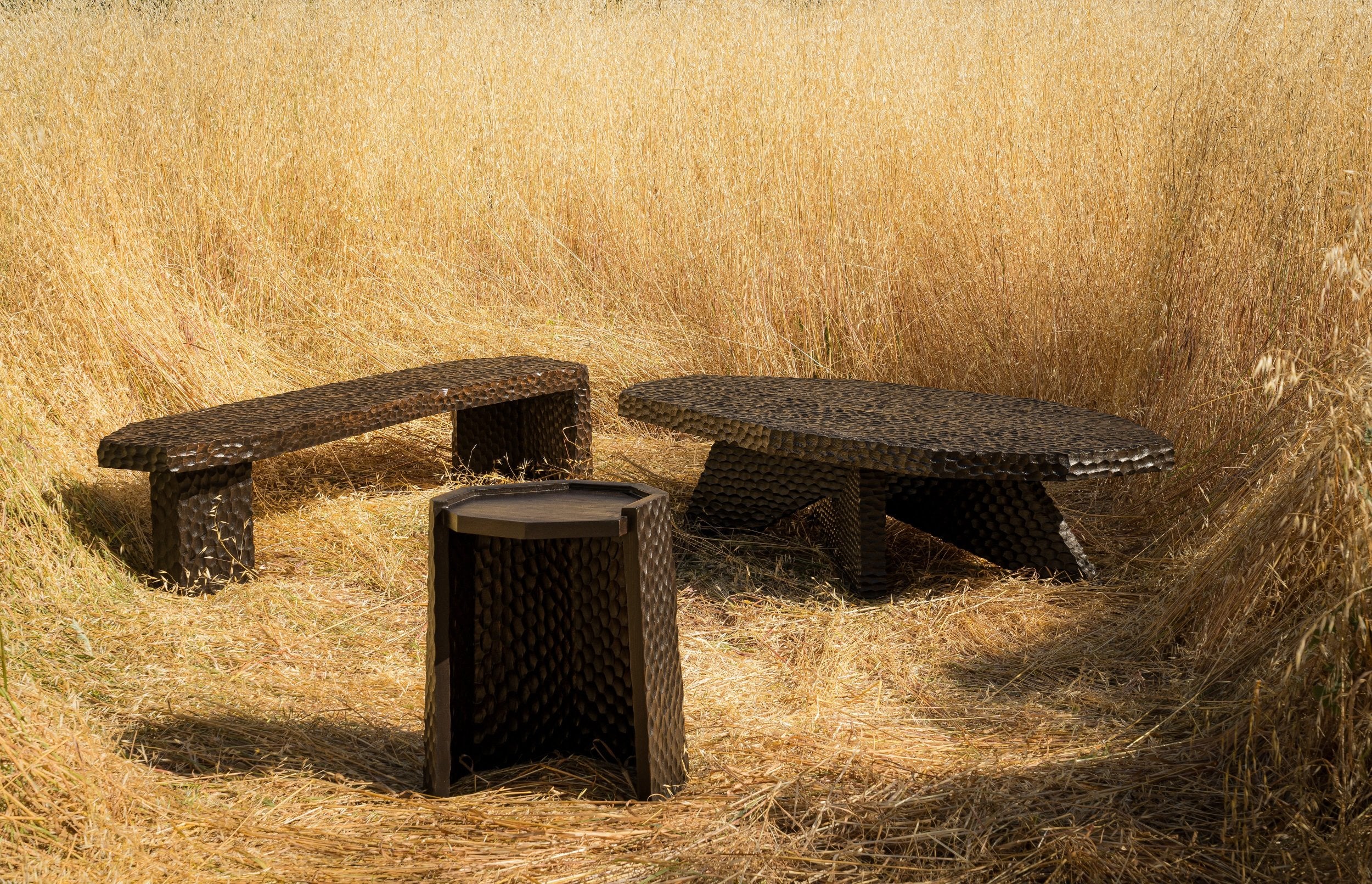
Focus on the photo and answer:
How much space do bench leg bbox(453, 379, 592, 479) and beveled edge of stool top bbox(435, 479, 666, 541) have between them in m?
1.49

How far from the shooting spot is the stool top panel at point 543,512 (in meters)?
1.88

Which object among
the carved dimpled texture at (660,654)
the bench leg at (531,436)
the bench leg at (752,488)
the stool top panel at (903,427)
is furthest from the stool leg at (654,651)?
the bench leg at (531,436)

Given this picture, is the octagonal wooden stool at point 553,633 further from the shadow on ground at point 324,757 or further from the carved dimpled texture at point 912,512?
the carved dimpled texture at point 912,512

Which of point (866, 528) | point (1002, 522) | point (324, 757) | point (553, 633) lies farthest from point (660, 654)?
point (1002, 522)

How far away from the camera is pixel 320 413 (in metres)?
3.03

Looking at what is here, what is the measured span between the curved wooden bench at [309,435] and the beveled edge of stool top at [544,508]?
1015 mm

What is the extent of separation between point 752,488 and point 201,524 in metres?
1.33

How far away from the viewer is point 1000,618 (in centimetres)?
280

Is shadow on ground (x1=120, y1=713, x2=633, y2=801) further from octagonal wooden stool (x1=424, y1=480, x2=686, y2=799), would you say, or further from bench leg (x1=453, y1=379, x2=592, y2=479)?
bench leg (x1=453, y1=379, x2=592, y2=479)

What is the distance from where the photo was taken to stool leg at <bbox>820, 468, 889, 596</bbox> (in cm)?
289

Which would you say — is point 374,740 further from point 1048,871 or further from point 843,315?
point 843,315

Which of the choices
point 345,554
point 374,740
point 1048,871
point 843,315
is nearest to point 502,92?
point 843,315

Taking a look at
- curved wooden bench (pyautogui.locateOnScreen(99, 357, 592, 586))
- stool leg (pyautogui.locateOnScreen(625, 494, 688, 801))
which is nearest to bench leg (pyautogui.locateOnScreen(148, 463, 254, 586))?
curved wooden bench (pyautogui.locateOnScreen(99, 357, 592, 586))

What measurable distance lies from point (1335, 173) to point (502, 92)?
136 inches
